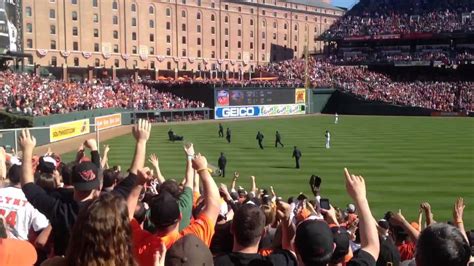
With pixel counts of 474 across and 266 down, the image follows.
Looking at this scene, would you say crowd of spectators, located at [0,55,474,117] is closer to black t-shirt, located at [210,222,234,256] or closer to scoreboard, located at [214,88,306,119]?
scoreboard, located at [214,88,306,119]

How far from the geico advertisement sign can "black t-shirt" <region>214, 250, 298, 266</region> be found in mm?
67140

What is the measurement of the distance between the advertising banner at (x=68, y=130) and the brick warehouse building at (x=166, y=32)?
145ft

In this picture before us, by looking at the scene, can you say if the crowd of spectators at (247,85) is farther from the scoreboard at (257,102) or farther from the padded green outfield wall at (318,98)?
the padded green outfield wall at (318,98)

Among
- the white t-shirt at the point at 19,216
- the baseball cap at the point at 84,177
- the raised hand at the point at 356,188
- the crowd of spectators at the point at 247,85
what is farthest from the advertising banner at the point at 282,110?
the raised hand at the point at 356,188

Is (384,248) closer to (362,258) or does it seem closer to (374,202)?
(362,258)

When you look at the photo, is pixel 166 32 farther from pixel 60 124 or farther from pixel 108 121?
pixel 60 124

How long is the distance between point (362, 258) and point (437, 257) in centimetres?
80

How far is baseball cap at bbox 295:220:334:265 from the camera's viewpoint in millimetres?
4051

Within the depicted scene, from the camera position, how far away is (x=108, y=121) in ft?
169

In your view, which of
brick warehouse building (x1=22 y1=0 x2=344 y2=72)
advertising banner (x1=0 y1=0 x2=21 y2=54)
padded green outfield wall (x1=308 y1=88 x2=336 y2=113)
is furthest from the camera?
brick warehouse building (x1=22 y1=0 x2=344 y2=72)

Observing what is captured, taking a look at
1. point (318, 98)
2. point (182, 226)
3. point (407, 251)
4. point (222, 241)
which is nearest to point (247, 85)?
point (318, 98)

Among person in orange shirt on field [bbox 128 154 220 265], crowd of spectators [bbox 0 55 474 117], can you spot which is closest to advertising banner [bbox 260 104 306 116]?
crowd of spectators [bbox 0 55 474 117]

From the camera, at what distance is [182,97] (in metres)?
74.1

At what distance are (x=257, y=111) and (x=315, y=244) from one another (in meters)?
71.2
